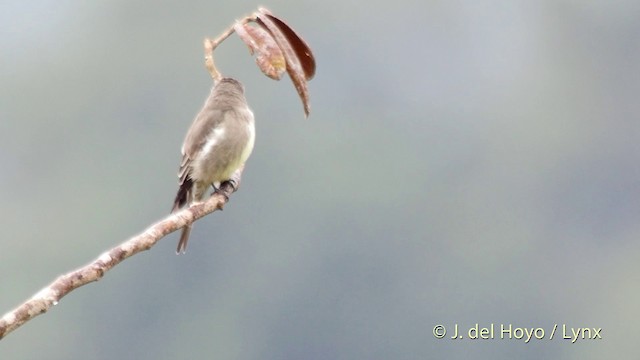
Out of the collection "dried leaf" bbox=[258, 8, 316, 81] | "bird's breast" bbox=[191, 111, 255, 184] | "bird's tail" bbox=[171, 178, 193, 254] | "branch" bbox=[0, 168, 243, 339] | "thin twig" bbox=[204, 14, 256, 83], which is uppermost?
"bird's breast" bbox=[191, 111, 255, 184]

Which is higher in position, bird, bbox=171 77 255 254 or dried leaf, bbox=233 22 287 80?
bird, bbox=171 77 255 254

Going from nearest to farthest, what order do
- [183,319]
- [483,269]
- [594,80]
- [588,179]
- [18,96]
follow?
[183,319]
[483,269]
[588,179]
[18,96]
[594,80]

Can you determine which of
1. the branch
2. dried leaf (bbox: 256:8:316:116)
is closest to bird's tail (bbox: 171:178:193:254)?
dried leaf (bbox: 256:8:316:116)

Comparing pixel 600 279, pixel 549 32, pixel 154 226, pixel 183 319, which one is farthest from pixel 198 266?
pixel 154 226

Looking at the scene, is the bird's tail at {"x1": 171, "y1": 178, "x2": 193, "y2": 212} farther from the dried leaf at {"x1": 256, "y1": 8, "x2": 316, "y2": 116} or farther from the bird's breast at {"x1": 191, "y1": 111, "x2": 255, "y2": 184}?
the dried leaf at {"x1": 256, "y1": 8, "x2": 316, "y2": 116}

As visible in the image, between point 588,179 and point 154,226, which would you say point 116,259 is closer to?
point 154,226

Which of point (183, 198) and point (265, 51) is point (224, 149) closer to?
point (183, 198)
